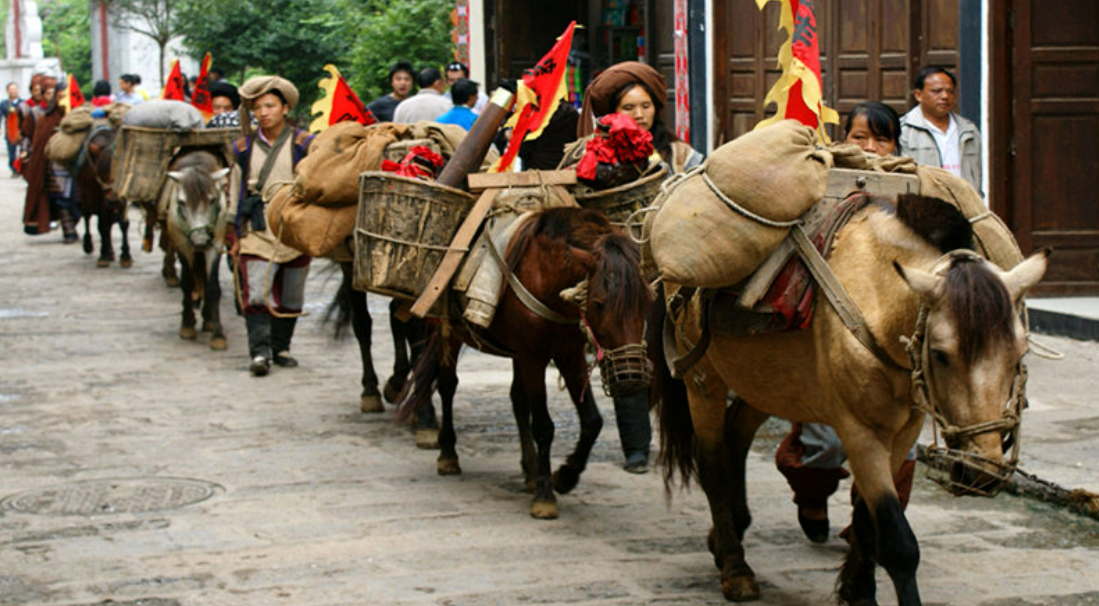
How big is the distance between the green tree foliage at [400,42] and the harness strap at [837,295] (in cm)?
1713

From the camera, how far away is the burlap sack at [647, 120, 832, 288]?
525cm

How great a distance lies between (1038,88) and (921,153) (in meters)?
2.55

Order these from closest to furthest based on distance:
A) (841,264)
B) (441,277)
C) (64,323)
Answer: (841,264)
(441,277)
(64,323)

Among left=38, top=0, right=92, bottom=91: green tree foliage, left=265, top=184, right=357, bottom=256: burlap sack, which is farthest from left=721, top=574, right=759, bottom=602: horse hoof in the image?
left=38, top=0, right=92, bottom=91: green tree foliage

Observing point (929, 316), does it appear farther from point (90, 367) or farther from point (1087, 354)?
point (90, 367)

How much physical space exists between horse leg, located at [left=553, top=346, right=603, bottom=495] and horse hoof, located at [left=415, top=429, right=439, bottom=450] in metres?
1.53

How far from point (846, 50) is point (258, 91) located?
5337 millimetres

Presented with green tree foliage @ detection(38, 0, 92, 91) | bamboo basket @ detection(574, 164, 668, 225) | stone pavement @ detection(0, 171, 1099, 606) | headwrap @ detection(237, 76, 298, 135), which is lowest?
stone pavement @ detection(0, 171, 1099, 606)

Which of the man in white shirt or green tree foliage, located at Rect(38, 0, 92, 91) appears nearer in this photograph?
the man in white shirt

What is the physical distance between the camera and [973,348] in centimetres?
448

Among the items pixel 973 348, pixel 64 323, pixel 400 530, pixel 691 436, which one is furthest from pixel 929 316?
pixel 64 323

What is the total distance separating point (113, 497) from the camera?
7820 millimetres

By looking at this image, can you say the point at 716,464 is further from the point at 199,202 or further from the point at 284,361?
the point at 199,202

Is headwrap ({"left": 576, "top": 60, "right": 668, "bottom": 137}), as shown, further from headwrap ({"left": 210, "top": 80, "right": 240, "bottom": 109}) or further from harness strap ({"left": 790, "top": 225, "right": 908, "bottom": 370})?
headwrap ({"left": 210, "top": 80, "right": 240, "bottom": 109})
